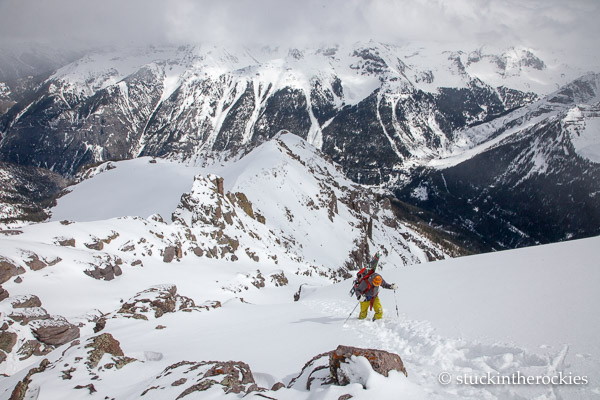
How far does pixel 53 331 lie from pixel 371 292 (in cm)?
1541

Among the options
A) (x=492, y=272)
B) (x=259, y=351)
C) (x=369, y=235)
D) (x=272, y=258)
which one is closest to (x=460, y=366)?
(x=259, y=351)

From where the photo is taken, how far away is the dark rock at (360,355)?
541 cm

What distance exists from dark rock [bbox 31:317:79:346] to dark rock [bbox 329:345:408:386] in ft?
52.4

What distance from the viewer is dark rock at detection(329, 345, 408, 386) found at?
5.41m

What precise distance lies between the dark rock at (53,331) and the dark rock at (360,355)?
52.4 ft

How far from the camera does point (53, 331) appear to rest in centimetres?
1527

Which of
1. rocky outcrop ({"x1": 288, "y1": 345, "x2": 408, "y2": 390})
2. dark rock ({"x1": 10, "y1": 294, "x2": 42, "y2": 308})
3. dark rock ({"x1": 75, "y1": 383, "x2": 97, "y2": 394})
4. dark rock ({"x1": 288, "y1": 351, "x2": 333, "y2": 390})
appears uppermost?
rocky outcrop ({"x1": 288, "y1": 345, "x2": 408, "y2": 390})

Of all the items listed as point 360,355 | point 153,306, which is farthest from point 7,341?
point 360,355

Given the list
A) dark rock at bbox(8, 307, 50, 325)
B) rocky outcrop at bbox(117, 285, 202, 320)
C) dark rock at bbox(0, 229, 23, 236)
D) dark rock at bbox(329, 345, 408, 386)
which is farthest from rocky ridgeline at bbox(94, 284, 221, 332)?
dark rock at bbox(0, 229, 23, 236)

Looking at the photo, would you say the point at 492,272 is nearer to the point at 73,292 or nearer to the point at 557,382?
the point at 557,382

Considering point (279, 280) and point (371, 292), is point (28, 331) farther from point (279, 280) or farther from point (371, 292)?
point (279, 280)

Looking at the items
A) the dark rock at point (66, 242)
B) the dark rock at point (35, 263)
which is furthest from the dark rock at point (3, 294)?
the dark rock at point (66, 242)

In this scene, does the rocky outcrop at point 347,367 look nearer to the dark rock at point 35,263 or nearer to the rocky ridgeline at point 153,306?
the rocky ridgeline at point 153,306

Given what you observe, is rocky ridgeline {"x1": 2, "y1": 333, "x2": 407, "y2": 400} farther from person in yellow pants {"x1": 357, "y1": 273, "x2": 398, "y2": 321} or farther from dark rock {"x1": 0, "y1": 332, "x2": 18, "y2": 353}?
dark rock {"x1": 0, "y1": 332, "x2": 18, "y2": 353}
